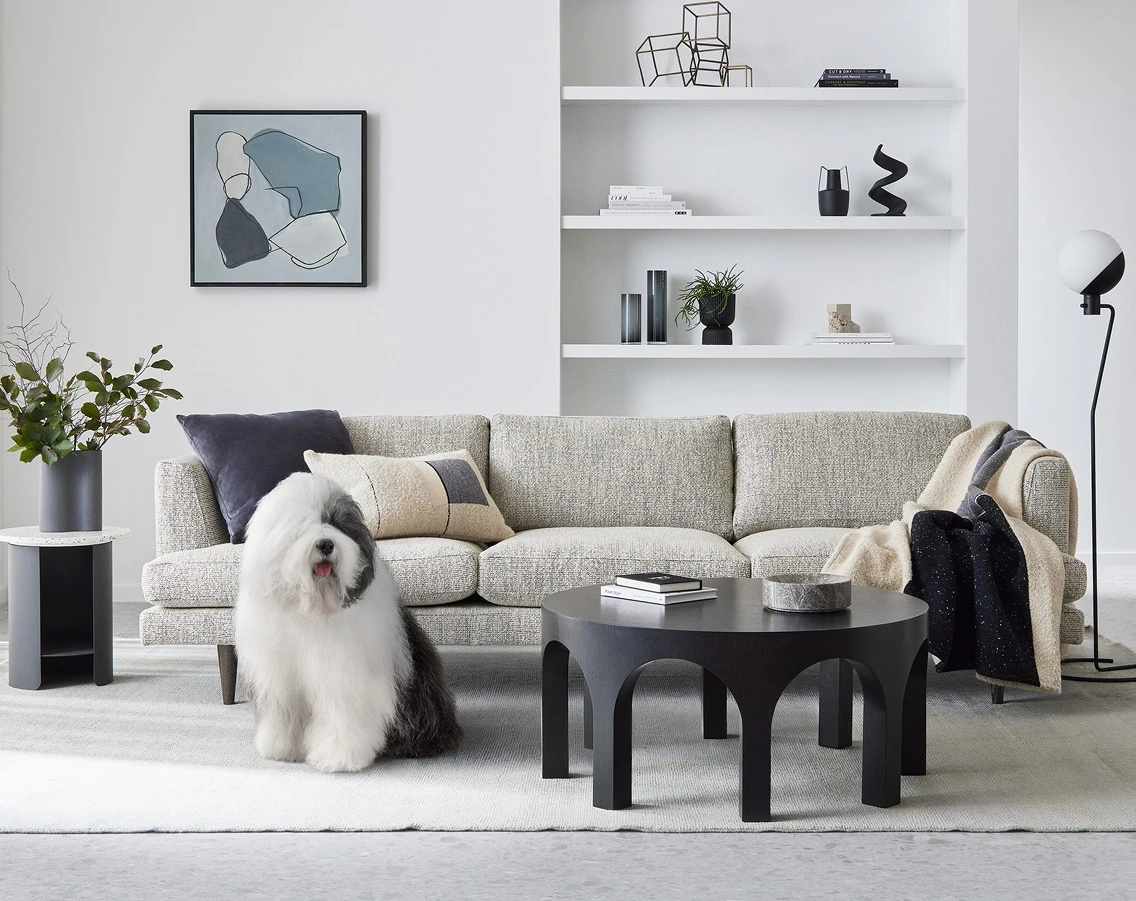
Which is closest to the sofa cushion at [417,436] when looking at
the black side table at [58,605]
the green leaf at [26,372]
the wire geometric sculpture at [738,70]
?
the black side table at [58,605]

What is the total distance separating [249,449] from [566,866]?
1.84 metres

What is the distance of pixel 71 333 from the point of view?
190 inches

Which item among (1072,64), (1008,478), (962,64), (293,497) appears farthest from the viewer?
(1072,64)

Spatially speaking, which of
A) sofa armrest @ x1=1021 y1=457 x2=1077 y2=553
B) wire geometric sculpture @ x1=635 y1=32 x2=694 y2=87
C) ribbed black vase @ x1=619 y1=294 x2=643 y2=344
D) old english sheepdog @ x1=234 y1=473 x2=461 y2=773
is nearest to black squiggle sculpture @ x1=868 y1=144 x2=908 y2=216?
wire geometric sculpture @ x1=635 y1=32 x2=694 y2=87

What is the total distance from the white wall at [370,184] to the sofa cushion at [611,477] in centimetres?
103

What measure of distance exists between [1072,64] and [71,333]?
15.9ft

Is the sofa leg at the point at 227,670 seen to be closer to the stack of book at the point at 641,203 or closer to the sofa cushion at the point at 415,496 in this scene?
the sofa cushion at the point at 415,496

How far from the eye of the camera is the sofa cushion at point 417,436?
3811 millimetres

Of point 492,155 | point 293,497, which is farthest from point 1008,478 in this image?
point 492,155

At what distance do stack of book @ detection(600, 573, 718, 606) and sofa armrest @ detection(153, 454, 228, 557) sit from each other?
137 centimetres

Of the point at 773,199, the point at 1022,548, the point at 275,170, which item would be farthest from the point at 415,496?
the point at 773,199

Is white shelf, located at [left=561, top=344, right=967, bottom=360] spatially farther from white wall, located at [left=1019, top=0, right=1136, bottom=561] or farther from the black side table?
the black side table

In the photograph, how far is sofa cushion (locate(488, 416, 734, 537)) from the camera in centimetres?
375

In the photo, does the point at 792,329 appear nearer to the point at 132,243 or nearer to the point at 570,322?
the point at 570,322
